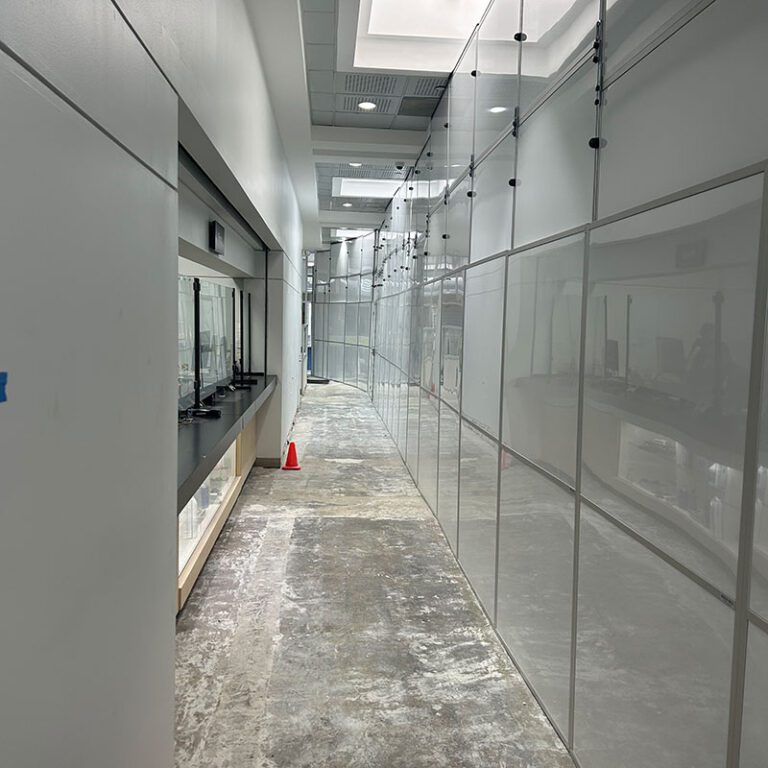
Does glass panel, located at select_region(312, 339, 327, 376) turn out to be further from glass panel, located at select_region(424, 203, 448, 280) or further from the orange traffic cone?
glass panel, located at select_region(424, 203, 448, 280)

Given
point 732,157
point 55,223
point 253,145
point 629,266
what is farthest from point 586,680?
point 253,145

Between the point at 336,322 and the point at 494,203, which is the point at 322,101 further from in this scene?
the point at 336,322

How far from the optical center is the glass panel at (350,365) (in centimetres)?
1738

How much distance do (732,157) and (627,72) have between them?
76 centimetres

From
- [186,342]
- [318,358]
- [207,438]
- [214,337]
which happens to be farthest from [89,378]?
[318,358]

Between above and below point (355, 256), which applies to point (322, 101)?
above

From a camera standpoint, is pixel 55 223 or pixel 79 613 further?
pixel 79 613

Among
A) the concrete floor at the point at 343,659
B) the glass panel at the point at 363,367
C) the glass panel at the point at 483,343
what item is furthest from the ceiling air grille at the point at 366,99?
the glass panel at the point at 363,367

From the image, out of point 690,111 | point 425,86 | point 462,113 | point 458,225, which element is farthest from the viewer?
point 425,86

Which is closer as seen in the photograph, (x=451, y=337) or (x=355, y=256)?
(x=451, y=337)

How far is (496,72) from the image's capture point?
398 centimetres

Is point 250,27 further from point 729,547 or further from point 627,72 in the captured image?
point 729,547

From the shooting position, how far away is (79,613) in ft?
4.56

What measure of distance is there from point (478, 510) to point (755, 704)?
2.69m
